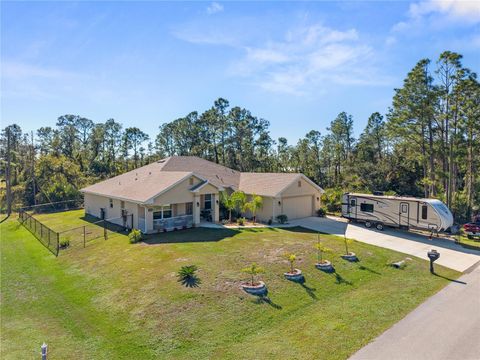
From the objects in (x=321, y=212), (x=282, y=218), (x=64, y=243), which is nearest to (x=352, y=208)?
(x=321, y=212)

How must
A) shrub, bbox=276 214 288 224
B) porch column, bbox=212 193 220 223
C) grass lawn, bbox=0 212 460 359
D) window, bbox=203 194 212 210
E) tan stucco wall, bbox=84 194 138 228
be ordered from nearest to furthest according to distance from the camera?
grass lawn, bbox=0 212 460 359 → tan stucco wall, bbox=84 194 138 228 → porch column, bbox=212 193 220 223 → shrub, bbox=276 214 288 224 → window, bbox=203 194 212 210

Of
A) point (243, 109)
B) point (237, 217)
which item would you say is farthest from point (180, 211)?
point (243, 109)

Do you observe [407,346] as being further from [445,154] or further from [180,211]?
[445,154]

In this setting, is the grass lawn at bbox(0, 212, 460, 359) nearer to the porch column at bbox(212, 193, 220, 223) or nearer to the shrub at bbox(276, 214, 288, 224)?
the porch column at bbox(212, 193, 220, 223)

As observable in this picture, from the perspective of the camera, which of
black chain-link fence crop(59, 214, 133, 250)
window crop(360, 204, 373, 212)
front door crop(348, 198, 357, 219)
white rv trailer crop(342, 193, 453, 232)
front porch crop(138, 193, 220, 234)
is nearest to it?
black chain-link fence crop(59, 214, 133, 250)

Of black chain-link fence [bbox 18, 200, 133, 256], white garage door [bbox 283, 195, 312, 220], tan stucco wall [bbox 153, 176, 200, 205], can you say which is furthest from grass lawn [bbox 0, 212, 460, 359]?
white garage door [bbox 283, 195, 312, 220]

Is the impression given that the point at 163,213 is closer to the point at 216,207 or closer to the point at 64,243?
the point at 216,207
